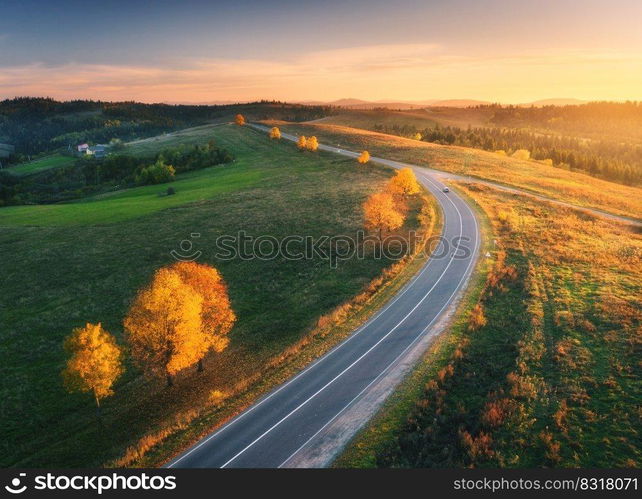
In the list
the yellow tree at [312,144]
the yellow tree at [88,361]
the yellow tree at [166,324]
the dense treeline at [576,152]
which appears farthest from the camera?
the dense treeline at [576,152]

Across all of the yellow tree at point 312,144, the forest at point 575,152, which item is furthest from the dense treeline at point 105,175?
the forest at point 575,152

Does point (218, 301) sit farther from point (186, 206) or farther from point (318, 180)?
point (318, 180)

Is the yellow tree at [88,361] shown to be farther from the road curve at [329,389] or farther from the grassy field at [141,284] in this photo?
the road curve at [329,389]

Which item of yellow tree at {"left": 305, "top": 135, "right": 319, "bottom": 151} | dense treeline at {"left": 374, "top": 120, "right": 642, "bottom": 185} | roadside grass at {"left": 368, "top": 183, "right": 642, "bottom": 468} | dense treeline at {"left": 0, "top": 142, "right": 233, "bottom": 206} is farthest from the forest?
dense treeline at {"left": 0, "top": 142, "right": 233, "bottom": 206}

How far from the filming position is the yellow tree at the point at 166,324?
29.7 metres

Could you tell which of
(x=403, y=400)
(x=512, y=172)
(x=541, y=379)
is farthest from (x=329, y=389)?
(x=512, y=172)

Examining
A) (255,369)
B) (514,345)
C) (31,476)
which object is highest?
(31,476)

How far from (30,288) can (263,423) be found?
43.8 m

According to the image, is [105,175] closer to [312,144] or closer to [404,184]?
[312,144]

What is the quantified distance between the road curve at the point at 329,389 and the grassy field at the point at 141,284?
426 cm

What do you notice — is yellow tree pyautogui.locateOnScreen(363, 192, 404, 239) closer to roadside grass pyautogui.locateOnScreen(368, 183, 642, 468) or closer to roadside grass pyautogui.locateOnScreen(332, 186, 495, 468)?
roadside grass pyautogui.locateOnScreen(368, 183, 642, 468)

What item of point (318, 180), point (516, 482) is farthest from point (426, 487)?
point (318, 180)

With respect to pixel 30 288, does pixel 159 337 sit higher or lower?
higher

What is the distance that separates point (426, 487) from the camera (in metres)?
15.9
